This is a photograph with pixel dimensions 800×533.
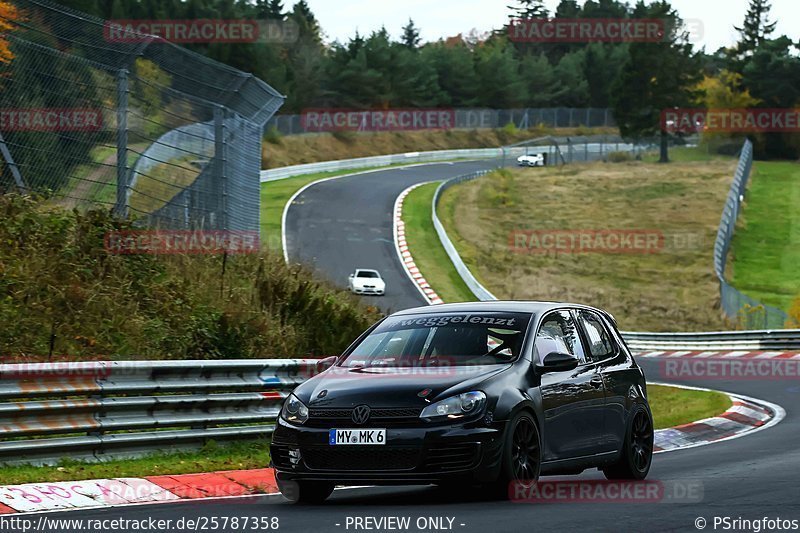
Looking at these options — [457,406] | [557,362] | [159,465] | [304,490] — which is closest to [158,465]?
[159,465]

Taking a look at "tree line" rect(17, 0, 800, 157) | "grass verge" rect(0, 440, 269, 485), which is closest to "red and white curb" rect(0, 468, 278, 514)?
"grass verge" rect(0, 440, 269, 485)

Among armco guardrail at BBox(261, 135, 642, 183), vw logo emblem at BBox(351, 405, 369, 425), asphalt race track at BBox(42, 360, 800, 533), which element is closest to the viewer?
asphalt race track at BBox(42, 360, 800, 533)

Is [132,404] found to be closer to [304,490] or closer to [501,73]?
[304,490]

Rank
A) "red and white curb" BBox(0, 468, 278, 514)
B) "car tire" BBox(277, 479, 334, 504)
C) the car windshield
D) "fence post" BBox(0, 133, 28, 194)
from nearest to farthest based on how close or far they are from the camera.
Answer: "red and white curb" BBox(0, 468, 278, 514) → "car tire" BBox(277, 479, 334, 504) → the car windshield → "fence post" BBox(0, 133, 28, 194)

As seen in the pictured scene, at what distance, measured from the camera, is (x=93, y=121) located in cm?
1570

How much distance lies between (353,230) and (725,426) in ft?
142

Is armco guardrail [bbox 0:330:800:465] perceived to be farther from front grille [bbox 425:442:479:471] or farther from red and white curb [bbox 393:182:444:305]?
red and white curb [bbox 393:182:444:305]

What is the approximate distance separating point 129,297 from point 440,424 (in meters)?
6.74

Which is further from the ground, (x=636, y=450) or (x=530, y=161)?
(x=530, y=161)

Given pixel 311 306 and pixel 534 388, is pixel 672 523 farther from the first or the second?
pixel 311 306

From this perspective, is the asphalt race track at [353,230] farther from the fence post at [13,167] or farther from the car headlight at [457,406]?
the car headlight at [457,406]

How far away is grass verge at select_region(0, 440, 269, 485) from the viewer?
33.4ft

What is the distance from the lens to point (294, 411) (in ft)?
31.1

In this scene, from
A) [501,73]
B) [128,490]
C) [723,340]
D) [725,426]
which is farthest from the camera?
[501,73]
